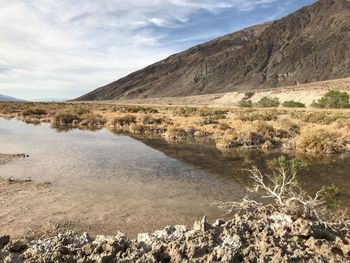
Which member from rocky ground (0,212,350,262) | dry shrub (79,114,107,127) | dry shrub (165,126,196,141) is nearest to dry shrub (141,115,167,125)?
dry shrub (79,114,107,127)

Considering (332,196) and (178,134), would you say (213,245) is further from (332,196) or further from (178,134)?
(178,134)

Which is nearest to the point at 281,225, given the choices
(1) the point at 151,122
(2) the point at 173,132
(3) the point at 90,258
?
(3) the point at 90,258

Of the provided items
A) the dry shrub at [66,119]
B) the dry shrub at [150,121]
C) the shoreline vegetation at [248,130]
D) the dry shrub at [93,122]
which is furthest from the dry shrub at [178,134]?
the dry shrub at [66,119]

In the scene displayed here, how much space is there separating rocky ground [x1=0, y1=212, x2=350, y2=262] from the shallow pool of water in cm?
252

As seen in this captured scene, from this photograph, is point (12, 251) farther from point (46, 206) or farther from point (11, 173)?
point (11, 173)

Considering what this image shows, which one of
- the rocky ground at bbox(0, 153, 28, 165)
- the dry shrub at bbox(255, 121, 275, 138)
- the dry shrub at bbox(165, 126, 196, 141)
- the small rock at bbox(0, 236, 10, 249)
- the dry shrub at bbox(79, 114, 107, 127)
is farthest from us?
the dry shrub at bbox(79, 114, 107, 127)

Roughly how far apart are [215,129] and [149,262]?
2598cm

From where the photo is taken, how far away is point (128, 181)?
51.3ft

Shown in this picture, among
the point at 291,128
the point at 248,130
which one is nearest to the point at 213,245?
the point at 248,130

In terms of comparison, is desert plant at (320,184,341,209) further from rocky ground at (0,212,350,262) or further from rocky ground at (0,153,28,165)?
rocky ground at (0,153,28,165)

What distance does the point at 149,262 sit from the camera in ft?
22.8

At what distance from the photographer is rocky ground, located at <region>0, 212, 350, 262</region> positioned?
7070 mm

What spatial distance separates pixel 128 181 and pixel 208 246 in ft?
28.0

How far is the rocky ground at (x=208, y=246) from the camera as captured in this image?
707 centimetres
